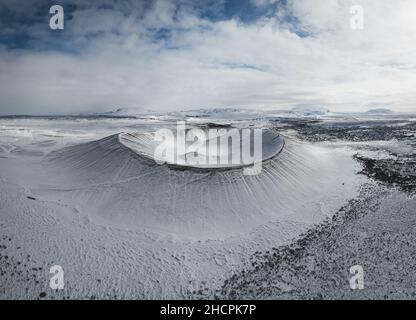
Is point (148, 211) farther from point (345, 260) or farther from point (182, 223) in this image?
point (345, 260)

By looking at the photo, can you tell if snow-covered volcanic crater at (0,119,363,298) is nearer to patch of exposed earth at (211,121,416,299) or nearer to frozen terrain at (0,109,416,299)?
frozen terrain at (0,109,416,299)

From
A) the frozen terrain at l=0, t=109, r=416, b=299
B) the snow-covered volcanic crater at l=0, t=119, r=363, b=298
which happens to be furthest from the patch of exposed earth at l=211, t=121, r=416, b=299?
the snow-covered volcanic crater at l=0, t=119, r=363, b=298

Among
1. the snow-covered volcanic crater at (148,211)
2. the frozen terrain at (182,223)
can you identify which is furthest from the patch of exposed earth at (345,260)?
the snow-covered volcanic crater at (148,211)

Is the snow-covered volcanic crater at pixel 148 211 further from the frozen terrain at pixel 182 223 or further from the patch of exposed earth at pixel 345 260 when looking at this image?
the patch of exposed earth at pixel 345 260

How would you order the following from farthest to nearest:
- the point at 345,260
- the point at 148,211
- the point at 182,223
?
the point at 148,211 < the point at 182,223 < the point at 345,260

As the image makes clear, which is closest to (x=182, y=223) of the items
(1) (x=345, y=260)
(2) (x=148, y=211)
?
(2) (x=148, y=211)

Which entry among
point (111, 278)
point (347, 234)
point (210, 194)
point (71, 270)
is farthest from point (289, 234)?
point (71, 270)

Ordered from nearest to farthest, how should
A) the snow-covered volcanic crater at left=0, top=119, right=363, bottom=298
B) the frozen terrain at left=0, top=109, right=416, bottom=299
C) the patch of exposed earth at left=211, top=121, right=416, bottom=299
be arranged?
the patch of exposed earth at left=211, top=121, right=416, bottom=299, the frozen terrain at left=0, top=109, right=416, bottom=299, the snow-covered volcanic crater at left=0, top=119, right=363, bottom=298

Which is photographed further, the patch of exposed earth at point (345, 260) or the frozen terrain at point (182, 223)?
the frozen terrain at point (182, 223)
